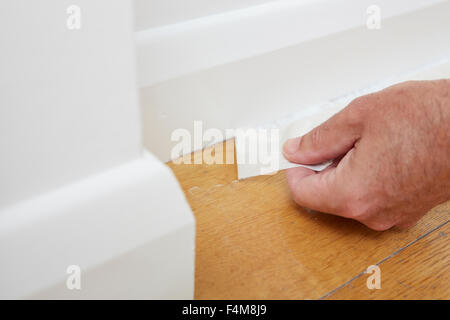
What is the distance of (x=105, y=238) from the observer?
359 millimetres

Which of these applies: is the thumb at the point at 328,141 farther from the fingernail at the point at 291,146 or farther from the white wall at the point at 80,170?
the white wall at the point at 80,170

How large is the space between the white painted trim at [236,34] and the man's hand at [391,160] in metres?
0.15

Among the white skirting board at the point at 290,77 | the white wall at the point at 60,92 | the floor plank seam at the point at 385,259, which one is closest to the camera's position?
the white wall at the point at 60,92

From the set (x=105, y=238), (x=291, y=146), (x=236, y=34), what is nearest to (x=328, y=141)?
(x=291, y=146)

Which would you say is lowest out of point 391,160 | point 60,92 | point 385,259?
point 385,259

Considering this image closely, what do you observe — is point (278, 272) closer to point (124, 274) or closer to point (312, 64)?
point (124, 274)

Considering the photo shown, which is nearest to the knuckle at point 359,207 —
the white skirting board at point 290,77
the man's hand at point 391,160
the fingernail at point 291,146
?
the man's hand at point 391,160

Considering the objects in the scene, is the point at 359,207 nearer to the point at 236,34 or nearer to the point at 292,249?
the point at 292,249

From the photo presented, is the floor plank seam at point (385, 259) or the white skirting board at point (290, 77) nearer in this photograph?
the floor plank seam at point (385, 259)

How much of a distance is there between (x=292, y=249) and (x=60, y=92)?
0.31m

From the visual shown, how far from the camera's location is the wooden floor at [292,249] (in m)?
0.46

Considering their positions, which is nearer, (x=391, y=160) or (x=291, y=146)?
(x=391, y=160)

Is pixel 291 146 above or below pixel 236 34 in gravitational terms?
below
